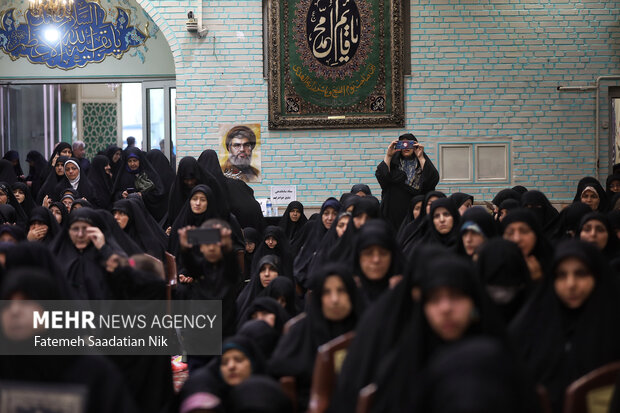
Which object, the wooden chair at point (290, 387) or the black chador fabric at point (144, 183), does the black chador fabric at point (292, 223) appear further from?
the wooden chair at point (290, 387)

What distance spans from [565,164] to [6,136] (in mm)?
8176

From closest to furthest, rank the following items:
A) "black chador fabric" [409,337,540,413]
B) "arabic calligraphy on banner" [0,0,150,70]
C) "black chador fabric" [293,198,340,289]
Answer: "black chador fabric" [409,337,540,413] → "black chador fabric" [293,198,340,289] → "arabic calligraphy on banner" [0,0,150,70]

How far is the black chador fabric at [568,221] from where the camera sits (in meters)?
5.62

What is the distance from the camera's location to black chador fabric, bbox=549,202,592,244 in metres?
5.62

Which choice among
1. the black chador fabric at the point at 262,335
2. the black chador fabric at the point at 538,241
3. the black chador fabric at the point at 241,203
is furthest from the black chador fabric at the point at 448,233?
the black chador fabric at the point at 241,203

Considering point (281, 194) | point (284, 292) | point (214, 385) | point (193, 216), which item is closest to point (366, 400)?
point (214, 385)

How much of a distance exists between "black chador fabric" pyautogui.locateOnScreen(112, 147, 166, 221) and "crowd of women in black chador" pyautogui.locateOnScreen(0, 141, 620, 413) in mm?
2086

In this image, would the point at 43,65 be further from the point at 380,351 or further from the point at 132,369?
the point at 380,351

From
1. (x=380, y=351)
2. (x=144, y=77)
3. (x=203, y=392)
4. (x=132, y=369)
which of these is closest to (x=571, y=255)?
(x=380, y=351)

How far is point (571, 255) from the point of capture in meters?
2.88

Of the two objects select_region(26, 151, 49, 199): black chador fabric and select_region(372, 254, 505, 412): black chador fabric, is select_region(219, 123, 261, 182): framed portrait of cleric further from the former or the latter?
select_region(372, 254, 505, 412): black chador fabric

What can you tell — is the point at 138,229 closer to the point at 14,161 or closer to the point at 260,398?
the point at 260,398

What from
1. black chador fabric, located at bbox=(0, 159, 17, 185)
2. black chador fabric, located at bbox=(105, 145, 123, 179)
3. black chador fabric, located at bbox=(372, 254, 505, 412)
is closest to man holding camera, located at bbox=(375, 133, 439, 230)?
black chador fabric, located at bbox=(105, 145, 123, 179)

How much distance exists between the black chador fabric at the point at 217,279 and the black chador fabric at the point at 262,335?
0.99 meters
